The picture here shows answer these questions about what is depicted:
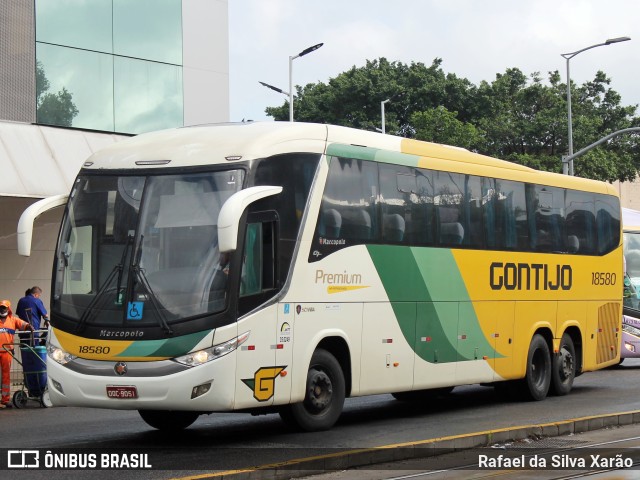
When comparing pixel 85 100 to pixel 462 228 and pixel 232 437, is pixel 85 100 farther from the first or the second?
pixel 232 437

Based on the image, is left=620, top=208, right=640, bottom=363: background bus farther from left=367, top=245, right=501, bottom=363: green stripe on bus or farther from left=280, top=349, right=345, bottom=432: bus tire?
left=280, top=349, right=345, bottom=432: bus tire

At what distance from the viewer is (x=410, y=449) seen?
1152cm

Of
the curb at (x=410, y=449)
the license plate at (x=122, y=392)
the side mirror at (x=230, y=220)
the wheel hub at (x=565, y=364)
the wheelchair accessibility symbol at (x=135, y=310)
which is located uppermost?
the side mirror at (x=230, y=220)

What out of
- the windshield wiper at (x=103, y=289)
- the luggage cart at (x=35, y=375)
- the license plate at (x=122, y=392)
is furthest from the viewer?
the luggage cart at (x=35, y=375)

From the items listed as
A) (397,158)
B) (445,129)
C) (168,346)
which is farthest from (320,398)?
(445,129)

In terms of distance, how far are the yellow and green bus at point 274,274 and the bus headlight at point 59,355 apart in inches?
0.6

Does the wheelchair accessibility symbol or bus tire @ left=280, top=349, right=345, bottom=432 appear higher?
the wheelchair accessibility symbol

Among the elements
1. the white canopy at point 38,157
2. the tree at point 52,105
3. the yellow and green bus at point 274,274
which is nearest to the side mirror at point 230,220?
the yellow and green bus at point 274,274

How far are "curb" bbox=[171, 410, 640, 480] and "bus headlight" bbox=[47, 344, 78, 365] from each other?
120 inches

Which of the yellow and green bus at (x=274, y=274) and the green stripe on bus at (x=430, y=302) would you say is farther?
the green stripe on bus at (x=430, y=302)

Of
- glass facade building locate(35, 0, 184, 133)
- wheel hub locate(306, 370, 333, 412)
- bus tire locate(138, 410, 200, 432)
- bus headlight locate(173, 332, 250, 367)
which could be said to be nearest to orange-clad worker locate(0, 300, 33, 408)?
bus tire locate(138, 410, 200, 432)

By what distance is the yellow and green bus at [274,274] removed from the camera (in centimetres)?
1180

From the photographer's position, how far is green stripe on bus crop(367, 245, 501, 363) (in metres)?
14.6

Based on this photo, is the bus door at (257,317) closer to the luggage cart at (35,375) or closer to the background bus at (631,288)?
the luggage cart at (35,375)
